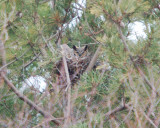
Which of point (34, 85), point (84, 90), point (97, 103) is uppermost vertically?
point (34, 85)

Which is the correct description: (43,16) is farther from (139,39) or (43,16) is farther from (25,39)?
(139,39)

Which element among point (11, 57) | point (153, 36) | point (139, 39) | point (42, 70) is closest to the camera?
point (153, 36)

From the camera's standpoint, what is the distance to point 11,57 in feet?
9.14

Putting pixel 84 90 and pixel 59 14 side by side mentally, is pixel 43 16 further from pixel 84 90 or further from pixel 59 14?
pixel 84 90

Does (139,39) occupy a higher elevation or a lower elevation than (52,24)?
lower

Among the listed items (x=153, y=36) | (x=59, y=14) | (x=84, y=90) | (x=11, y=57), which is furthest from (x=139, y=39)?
(x=59, y=14)

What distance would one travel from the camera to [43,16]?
3.51m

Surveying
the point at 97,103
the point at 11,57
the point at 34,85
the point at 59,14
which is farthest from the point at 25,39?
the point at 97,103

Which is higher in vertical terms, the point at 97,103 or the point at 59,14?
the point at 59,14

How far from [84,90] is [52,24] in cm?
91

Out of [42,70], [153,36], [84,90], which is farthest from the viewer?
[42,70]

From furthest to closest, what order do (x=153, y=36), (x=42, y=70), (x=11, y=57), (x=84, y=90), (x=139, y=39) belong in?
(x=42, y=70)
(x=84, y=90)
(x=11, y=57)
(x=139, y=39)
(x=153, y=36)

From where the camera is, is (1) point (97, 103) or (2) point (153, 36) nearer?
(2) point (153, 36)

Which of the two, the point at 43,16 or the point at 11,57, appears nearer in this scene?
the point at 11,57
